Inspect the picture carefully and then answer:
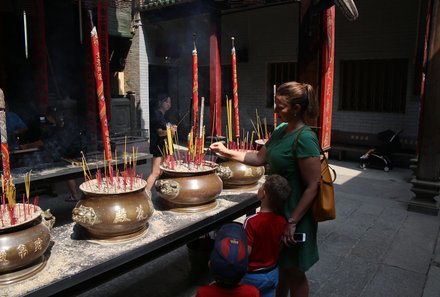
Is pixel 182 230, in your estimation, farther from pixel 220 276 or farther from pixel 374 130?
pixel 374 130

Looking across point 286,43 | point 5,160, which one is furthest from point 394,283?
point 286,43

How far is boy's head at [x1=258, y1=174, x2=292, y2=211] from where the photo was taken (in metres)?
2.12

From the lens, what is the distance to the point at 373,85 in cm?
901

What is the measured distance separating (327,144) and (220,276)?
3.15 m

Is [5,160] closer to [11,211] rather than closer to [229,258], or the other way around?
[11,211]

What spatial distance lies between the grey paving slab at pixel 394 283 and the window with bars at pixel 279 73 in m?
7.30

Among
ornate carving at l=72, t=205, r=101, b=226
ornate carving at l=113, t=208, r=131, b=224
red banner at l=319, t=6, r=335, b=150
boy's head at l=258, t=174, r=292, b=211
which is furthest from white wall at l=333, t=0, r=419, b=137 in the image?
ornate carving at l=72, t=205, r=101, b=226

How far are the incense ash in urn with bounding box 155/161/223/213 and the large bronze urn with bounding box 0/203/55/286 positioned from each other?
0.87 m

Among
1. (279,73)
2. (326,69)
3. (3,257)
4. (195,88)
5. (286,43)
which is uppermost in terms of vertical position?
(286,43)

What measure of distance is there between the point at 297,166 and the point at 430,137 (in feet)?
13.7

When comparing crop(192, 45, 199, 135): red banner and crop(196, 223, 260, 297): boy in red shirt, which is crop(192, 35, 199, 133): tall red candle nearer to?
crop(192, 45, 199, 135): red banner

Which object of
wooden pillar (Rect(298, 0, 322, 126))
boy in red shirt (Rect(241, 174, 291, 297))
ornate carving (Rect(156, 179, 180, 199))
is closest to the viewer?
boy in red shirt (Rect(241, 174, 291, 297))

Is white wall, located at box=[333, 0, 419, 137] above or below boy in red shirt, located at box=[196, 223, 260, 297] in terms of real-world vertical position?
above

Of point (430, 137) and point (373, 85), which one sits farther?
point (373, 85)
